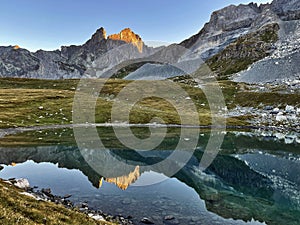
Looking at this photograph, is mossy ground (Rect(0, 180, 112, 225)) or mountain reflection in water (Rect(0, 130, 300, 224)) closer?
mossy ground (Rect(0, 180, 112, 225))

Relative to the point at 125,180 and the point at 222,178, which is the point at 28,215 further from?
the point at 222,178

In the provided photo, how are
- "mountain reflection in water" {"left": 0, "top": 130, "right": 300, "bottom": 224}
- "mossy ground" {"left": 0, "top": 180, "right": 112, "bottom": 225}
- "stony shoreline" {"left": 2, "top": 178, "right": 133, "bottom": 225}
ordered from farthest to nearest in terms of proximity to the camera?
"mountain reflection in water" {"left": 0, "top": 130, "right": 300, "bottom": 224} < "stony shoreline" {"left": 2, "top": 178, "right": 133, "bottom": 225} < "mossy ground" {"left": 0, "top": 180, "right": 112, "bottom": 225}

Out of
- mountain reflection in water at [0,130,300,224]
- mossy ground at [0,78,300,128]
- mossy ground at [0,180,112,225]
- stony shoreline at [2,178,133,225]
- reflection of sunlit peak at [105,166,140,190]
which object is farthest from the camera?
mossy ground at [0,78,300,128]

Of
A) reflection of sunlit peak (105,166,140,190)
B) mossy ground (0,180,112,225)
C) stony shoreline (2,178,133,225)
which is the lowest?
reflection of sunlit peak (105,166,140,190)

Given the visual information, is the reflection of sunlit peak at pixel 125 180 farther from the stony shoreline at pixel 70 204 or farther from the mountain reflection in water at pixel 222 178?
the stony shoreline at pixel 70 204

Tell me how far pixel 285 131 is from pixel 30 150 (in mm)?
84177

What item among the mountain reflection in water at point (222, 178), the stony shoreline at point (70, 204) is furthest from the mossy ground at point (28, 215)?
the mountain reflection in water at point (222, 178)

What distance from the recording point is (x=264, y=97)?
13825 cm

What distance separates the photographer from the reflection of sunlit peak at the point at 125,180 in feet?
129

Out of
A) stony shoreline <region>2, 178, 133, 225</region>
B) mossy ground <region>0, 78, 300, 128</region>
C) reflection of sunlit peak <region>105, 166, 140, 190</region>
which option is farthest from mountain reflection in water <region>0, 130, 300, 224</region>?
mossy ground <region>0, 78, 300, 128</region>

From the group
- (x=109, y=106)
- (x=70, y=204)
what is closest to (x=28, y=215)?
(x=70, y=204)

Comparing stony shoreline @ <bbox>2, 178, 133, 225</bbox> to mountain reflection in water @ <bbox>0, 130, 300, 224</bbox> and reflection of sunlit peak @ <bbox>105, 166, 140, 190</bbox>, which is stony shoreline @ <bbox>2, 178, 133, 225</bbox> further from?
reflection of sunlit peak @ <bbox>105, 166, 140, 190</bbox>

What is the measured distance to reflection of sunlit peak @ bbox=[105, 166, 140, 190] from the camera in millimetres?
39206

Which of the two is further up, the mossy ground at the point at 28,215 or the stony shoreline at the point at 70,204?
the mossy ground at the point at 28,215
